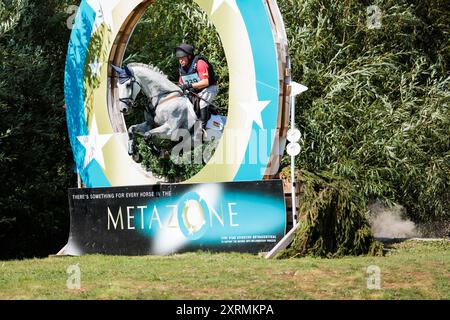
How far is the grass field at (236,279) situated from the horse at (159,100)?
2530 millimetres

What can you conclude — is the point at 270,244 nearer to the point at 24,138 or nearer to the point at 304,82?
the point at 304,82

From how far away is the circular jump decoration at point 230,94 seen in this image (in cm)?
1088

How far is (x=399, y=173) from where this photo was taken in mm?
14617

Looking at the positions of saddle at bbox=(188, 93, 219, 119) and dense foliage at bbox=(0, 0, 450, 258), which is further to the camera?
dense foliage at bbox=(0, 0, 450, 258)

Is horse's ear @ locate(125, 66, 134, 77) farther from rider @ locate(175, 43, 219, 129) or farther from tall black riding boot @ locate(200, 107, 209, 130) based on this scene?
tall black riding boot @ locate(200, 107, 209, 130)

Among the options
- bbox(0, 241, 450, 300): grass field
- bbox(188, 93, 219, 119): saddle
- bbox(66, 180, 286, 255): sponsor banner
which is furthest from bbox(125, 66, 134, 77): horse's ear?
bbox(0, 241, 450, 300): grass field

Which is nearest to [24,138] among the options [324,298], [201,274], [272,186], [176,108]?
[176,108]

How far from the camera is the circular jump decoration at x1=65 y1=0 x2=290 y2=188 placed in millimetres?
10883

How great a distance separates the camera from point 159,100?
1269 centimetres

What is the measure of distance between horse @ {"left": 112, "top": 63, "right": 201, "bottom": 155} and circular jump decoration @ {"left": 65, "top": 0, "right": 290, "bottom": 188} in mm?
607

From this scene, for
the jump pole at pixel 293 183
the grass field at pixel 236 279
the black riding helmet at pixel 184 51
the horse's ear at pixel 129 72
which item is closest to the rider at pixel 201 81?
the black riding helmet at pixel 184 51

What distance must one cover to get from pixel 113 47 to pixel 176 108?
1.74 metres

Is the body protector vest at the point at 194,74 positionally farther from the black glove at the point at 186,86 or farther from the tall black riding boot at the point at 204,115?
the tall black riding boot at the point at 204,115

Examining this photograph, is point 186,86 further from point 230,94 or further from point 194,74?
point 230,94
